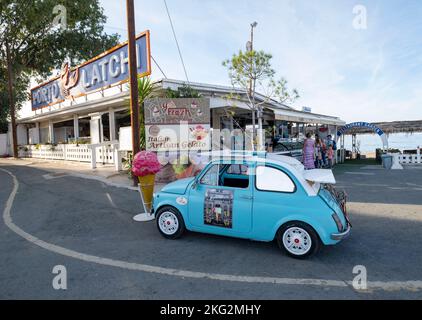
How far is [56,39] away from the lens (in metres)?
24.0

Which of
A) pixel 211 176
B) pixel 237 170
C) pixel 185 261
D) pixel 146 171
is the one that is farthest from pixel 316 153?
pixel 185 261

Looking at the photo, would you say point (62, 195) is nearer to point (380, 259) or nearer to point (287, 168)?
point (287, 168)

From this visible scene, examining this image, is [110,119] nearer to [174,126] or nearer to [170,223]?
[174,126]

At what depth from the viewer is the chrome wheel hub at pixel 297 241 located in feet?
13.5

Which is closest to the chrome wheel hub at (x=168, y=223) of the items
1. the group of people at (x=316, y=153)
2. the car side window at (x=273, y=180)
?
the car side window at (x=273, y=180)

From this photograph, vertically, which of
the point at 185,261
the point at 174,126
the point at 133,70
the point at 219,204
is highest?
the point at 133,70

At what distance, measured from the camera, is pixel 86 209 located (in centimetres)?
710

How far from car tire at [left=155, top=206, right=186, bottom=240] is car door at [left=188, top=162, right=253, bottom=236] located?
0.79 feet

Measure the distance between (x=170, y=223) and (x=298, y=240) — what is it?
2.18 meters

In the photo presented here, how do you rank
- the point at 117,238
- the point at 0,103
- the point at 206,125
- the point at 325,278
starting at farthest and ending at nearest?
1. the point at 0,103
2. the point at 206,125
3. the point at 117,238
4. the point at 325,278

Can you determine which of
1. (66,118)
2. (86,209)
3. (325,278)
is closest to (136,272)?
(325,278)

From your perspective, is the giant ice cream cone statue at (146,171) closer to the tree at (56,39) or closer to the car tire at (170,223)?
the car tire at (170,223)

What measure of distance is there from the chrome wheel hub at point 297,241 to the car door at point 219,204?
1.92 ft

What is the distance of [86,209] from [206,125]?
17.4ft
